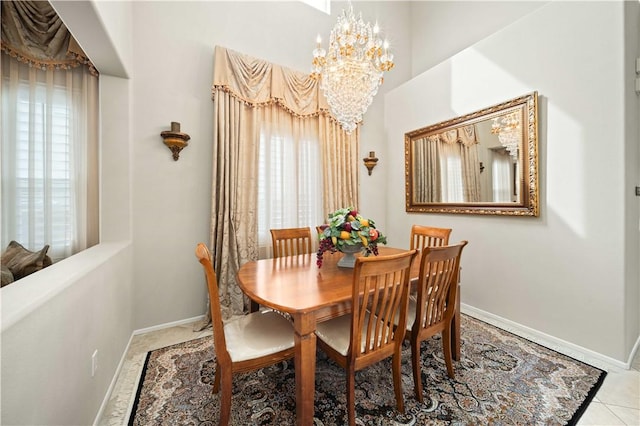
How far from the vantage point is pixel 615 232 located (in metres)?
1.97

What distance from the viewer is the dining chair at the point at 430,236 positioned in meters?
2.40

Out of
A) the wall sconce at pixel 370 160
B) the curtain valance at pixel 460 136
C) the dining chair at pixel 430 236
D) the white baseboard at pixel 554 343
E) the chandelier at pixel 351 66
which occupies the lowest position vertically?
the white baseboard at pixel 554 343

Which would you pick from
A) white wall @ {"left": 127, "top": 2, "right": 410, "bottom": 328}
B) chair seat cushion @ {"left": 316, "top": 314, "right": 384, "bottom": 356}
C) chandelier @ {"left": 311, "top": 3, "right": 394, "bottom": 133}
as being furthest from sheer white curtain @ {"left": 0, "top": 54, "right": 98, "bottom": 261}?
chair seat cushion @ {"left": 316, "top": 314, "right": 384, "bottom": 356}

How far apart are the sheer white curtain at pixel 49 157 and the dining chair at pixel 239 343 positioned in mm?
1647

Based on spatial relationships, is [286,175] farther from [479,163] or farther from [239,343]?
[479,163]

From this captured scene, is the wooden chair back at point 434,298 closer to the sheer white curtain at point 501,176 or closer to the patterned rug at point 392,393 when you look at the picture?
the patterned rug at point 392,393

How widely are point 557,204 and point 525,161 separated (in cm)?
48

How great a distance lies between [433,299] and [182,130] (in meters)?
2.78

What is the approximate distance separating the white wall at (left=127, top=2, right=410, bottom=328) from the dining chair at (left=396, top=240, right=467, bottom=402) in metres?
2.21

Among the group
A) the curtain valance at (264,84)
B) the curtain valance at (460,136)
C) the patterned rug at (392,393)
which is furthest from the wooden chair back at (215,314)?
the curtain valance at (460,136)

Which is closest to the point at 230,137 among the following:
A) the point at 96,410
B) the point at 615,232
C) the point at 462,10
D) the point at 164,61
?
the point at 164,61

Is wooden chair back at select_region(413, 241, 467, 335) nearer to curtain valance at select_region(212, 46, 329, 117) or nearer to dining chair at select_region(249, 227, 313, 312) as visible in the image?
dining chair at select_region(249, 227, 313, 312)

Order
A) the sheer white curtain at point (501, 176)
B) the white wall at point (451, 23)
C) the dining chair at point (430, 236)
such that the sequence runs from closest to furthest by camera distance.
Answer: the dining chair at point (430, 236) < the sheer white curtain at point (501, 176) < the white wall at point (451, 23)

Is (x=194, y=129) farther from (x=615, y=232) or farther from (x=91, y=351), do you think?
(x=615, y=232)
